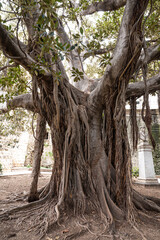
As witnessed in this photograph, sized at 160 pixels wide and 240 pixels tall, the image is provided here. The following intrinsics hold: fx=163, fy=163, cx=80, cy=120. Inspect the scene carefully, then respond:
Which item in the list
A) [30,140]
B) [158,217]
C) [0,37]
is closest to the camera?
[0,37]

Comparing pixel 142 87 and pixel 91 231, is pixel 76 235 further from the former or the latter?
pixel 142 87

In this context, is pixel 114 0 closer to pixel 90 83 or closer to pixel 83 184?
pixel 90 83

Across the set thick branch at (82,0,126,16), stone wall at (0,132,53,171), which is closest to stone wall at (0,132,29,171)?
stone wall at (0,132,53,171)

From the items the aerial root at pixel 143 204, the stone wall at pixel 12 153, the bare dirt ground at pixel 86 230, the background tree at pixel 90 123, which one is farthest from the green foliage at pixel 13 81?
the stone wall at pixel 12 153

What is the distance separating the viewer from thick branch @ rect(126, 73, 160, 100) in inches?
102

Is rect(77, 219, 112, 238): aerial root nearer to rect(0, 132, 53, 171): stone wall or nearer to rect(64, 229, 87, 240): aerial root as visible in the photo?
rect(64, 229, 87, 240): aerial root

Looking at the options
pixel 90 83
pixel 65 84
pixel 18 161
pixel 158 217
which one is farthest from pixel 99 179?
pixel 18 161

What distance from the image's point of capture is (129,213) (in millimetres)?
1861

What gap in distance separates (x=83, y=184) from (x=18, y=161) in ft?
27.2

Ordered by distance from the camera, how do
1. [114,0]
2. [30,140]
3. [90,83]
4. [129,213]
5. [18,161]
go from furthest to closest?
1. [30,140]
2. [18,161]
3. [90,83]
4. [114,0]
5. [129,213]

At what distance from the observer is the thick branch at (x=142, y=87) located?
8.50 feet

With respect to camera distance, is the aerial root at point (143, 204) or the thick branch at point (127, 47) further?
the aerial root at point (143, 204)

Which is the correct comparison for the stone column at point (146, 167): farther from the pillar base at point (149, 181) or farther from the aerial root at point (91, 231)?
the aerial root at point (91, 231)

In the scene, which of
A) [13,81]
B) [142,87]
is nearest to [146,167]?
[142,87]
